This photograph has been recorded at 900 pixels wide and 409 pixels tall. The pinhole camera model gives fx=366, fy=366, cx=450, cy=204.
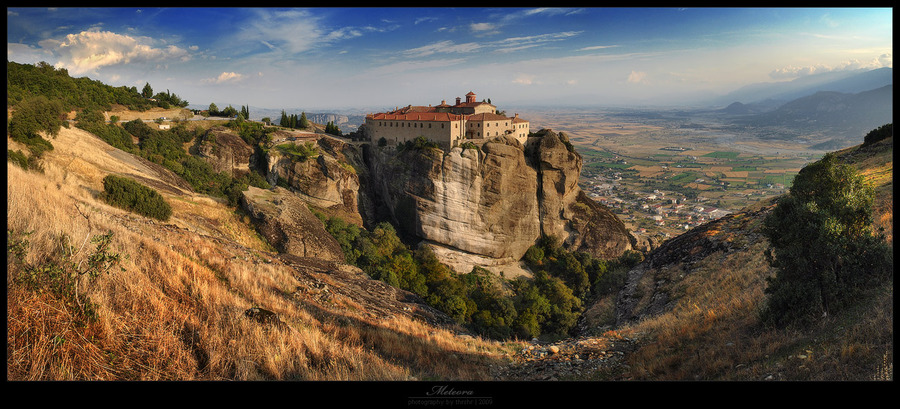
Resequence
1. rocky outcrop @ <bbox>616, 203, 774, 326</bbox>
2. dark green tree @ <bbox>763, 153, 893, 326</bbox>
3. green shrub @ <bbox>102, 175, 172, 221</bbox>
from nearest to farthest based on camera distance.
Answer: dark green tree @ <bbox>763, 153, 893, 326</bbox>, rocky outcrop @ <bbox>616, 203, 774, 326</bbox>, green shrub @ <bbox>102, 175, 172, 221</bbox>

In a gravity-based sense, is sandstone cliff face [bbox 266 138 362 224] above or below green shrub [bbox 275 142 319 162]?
below

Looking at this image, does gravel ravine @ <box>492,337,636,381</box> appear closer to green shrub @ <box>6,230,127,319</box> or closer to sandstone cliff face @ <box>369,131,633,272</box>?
green shrub @ <box>6,230,127,319</box>

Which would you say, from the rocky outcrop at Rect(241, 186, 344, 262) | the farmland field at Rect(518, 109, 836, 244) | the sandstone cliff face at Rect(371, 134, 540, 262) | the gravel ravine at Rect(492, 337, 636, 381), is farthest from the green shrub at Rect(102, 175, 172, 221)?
the farmland field at Rect(518, 109, 836, 244)

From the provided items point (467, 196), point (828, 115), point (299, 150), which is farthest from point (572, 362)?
point (828, 115)

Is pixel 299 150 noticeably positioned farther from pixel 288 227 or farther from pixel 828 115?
pixel 828 115

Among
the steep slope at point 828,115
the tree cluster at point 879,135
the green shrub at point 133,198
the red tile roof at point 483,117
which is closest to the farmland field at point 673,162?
the steep slope at point 828,115

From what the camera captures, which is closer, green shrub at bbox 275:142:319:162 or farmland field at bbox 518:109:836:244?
green shrub at bbox 275:142:319:162

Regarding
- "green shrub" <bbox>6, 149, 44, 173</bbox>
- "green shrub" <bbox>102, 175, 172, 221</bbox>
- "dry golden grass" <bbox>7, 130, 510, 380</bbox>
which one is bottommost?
"dry golden grass" <bbox>7, 130, 510, 380</bbox>
